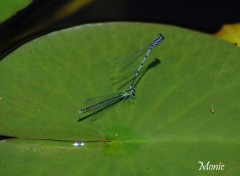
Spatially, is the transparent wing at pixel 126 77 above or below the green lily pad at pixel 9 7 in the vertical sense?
below

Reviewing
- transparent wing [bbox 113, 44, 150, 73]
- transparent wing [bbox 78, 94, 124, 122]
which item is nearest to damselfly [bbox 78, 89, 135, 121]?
transparent wing [bbox 78, 94, 124, 122]

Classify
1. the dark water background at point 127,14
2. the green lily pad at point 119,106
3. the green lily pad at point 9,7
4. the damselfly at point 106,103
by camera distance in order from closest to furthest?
the green lily pad at point 119,106 < the damselfly at point 106,103 < the green lily pad at point 9,7 < the dark water background at point 127,14

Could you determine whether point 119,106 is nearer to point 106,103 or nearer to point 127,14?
point 106,103

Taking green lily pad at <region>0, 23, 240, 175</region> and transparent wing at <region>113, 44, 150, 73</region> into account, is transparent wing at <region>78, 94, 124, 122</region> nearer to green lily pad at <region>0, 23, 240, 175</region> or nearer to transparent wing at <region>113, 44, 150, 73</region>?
green lily pad at <region>0, 23, 240, 175</region>

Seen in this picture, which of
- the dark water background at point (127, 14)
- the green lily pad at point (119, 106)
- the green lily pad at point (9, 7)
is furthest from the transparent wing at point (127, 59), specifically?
the green lily pad at point (9, 7)

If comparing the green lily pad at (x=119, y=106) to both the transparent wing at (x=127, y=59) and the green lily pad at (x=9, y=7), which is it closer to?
the transparent wing at (x=127, y=59)

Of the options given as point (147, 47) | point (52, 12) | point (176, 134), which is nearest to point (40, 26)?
point (52, 12)

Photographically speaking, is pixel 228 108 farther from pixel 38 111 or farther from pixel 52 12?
pixel 52 12

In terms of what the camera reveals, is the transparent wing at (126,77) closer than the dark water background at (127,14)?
Yes
